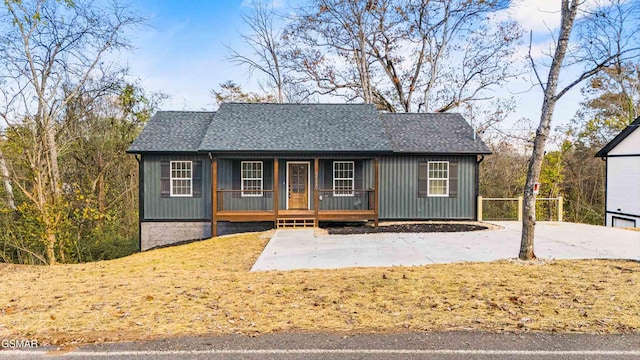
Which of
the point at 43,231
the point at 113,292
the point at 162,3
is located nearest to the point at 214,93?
the point at 162,3

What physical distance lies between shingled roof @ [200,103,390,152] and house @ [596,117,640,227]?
11508mm

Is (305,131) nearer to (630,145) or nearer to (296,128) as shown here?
(296,128)

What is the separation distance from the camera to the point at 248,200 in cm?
1460

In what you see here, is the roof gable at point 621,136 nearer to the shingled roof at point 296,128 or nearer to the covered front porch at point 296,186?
the shingled roof at point 296,128

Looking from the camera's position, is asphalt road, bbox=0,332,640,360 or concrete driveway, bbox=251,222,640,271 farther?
concrete driveway, bbox=251,222,640,271

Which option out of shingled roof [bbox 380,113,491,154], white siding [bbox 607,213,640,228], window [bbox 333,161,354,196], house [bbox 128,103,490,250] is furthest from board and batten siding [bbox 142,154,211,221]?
white siding [bbox 607,213,640,228]

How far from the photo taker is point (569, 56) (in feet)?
23.8

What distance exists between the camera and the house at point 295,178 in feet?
46.5

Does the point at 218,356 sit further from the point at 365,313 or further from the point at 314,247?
the point at 314,247

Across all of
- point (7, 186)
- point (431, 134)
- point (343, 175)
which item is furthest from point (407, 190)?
point (7, 186)

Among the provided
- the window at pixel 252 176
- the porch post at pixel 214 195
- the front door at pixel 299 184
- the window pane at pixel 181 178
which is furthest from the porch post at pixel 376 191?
the window pane at pixel 181 178

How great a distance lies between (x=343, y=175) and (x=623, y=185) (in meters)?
13.1

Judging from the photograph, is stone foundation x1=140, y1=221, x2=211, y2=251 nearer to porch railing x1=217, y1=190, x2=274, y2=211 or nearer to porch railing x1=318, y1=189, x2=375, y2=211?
porch railing x1=217, y1=190, x2=274, y2=211

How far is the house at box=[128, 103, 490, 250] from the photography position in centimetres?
1419
